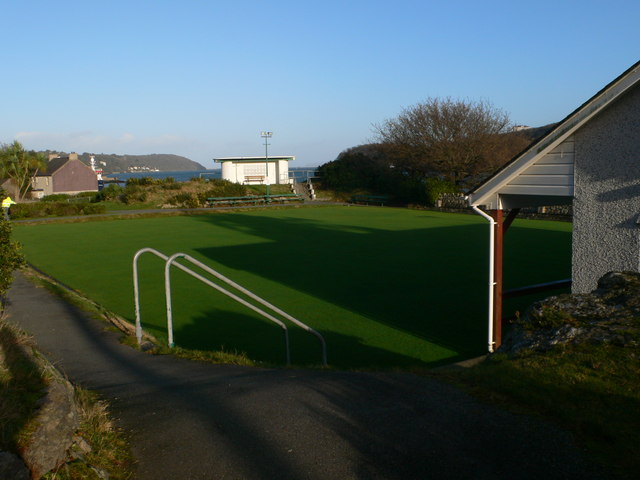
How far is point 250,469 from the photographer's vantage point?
13.1ft

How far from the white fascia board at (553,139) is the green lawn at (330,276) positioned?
8.06 feet

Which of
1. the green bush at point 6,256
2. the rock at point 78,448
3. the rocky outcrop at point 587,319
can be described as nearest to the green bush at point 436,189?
the green bush at point 6,256

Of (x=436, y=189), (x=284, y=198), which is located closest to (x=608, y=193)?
(x=436, y=189)

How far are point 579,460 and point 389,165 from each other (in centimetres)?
5155

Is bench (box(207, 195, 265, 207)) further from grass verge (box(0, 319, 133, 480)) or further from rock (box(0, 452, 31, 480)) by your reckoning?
rock (box(0, 452, 31, 480))

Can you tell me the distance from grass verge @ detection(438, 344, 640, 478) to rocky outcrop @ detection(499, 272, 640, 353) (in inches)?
7.1

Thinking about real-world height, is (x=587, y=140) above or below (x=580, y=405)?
above

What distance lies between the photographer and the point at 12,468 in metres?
3.22

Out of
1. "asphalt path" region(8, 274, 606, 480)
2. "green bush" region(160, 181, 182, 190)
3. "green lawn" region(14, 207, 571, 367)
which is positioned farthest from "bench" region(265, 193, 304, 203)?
"asphalt path" region(8, 274, 606, 480)

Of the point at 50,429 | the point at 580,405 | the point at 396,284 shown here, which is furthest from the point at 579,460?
the point at 396,284

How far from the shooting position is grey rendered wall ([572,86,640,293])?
7.68m

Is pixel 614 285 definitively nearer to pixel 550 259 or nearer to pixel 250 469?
pixel 250 469

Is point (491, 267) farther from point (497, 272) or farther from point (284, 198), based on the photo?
point (284, 198)

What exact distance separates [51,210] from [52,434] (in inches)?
1624
